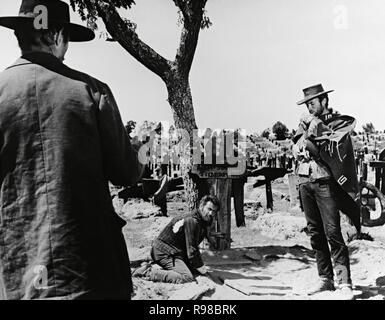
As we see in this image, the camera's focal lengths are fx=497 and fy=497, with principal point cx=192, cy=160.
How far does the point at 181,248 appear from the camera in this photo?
13.8ft

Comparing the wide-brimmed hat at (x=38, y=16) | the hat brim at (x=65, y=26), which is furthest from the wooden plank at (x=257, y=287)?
the wide-brimmed hat at (x=38, y=16)

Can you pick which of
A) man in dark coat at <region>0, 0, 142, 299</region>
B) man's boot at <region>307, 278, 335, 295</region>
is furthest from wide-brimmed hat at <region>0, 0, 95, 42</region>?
man's boot at <region>307, 278, 335, 295</region>

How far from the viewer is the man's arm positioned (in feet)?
5.73

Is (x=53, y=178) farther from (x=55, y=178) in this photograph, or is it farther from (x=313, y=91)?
(x=313, y=91)

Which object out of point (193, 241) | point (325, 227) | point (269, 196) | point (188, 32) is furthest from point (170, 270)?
point (269, 196)

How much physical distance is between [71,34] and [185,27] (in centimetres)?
304

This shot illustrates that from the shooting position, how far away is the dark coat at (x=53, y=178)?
1689 mm

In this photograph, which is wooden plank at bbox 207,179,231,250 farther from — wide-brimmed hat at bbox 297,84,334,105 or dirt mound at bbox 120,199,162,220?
dirt mound at bbox 120,199,162,220

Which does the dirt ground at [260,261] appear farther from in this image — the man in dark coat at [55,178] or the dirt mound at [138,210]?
the man in dark coat at [55,178]
